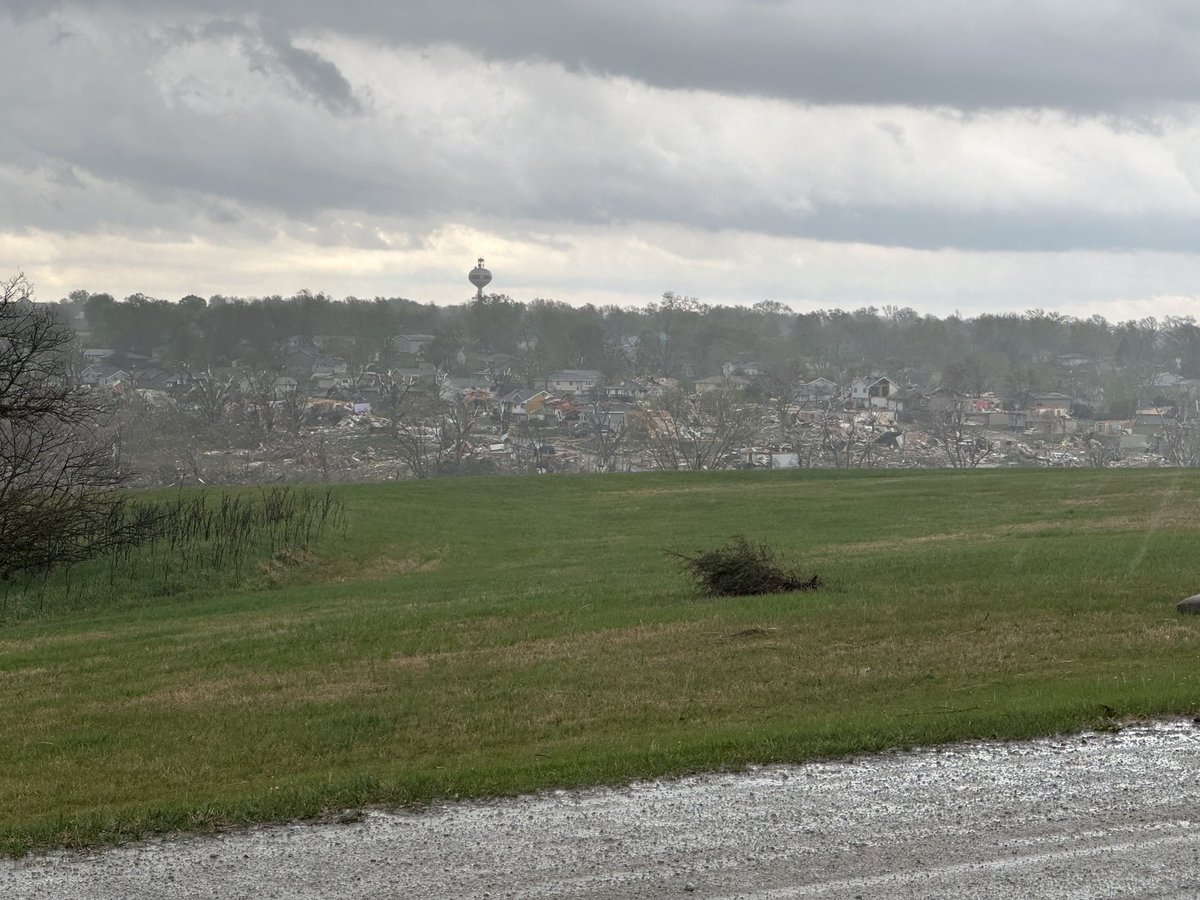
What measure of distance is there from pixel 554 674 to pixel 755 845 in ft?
21.7

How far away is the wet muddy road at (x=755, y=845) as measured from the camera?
6996mm

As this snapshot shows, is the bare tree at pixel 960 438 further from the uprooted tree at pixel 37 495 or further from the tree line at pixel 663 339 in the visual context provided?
the uprooted tree at pixel 37 495

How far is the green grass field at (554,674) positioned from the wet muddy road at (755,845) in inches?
23.6

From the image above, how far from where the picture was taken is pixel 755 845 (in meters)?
7.60

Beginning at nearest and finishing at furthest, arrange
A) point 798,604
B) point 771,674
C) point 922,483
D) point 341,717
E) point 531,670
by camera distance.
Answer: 1. point 341,717
2. point 771,674
3. point 531,670
4. point 798,604
5. point 922,483

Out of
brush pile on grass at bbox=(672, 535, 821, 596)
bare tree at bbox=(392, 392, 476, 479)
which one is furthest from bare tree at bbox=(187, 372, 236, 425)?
brush pile on grass at bbox=(672, 535, 821, 596)

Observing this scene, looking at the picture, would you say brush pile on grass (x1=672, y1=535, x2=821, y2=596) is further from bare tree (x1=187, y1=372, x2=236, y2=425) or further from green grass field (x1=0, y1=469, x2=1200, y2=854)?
bare tree (x1=187, y1=372, x2=236, y2=425)

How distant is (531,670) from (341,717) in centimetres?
269

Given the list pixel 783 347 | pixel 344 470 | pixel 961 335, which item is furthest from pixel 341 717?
pixel 961 335

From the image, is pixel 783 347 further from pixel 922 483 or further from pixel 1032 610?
pixel 1032 610

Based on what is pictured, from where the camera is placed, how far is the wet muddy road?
275 inches

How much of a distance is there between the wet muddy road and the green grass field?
60 centimetres

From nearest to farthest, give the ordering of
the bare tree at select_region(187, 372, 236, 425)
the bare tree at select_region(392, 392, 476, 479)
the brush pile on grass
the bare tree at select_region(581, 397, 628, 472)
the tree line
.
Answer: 1. the brush pile on grass
2. the bare tree at select_region(392, 392, 476, 479)
3. the bare tree at select_region(581, 397, 628, 472)
4. the bare tree at select_region(187, 372, 236, 425)
5. the tree line

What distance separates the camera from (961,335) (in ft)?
601
